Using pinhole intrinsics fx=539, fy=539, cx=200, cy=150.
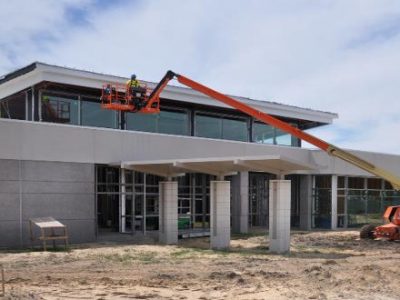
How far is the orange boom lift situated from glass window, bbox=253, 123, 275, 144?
32.2 feet

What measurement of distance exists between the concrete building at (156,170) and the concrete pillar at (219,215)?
0.04 m

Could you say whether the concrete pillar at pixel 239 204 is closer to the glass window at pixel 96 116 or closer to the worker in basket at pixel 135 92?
the glass window at pixel 96 116

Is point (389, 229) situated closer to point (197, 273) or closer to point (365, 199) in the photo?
point (365, 199)

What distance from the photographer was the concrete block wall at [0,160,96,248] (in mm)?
19109

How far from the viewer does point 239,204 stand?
1072 inches

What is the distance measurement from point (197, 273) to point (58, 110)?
13880 millimetres

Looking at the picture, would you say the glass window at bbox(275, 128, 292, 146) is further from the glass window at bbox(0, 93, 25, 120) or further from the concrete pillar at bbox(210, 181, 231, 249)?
the glass window at bbox(0, 93, 25, 120)

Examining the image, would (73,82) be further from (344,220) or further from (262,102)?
(344,220)

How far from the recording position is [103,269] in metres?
13.9

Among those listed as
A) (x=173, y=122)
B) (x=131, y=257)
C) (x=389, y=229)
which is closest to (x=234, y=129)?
(x=173, y=122)

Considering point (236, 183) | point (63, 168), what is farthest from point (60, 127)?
point (236, 183)

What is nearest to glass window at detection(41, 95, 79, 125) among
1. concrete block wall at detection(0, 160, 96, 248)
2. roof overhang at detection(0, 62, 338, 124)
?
roof overhang at detection(0, 62, 338, 124)

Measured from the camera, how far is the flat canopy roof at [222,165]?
17.8m

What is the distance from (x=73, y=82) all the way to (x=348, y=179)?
17160mm
